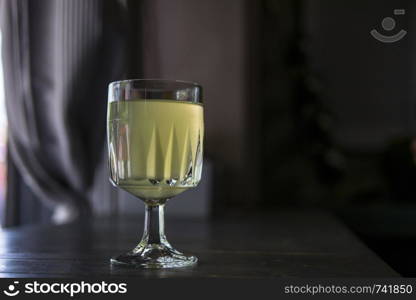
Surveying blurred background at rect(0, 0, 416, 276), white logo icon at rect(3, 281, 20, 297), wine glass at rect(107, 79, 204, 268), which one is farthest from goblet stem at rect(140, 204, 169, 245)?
blurred background at rect(0, 0, 416, 276)

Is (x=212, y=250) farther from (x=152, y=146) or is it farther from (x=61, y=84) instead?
(x=61, y=84)

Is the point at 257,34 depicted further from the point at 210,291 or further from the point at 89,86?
the point at 210,291

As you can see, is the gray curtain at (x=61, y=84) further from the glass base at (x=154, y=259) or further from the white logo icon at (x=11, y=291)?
the white logo icon at (x=11, y=291)

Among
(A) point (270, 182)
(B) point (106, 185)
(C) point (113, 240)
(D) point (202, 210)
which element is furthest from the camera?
(A) point (270, 182)

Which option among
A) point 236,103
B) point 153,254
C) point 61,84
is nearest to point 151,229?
point 153,254

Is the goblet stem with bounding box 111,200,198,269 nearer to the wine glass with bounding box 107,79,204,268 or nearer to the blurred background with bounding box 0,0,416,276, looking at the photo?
the wine glass with bounding box 107,79,204,268

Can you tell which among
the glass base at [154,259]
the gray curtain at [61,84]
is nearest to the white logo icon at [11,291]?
the glass base at [154,259]

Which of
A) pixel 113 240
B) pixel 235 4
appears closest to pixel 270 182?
pixel 235 4
